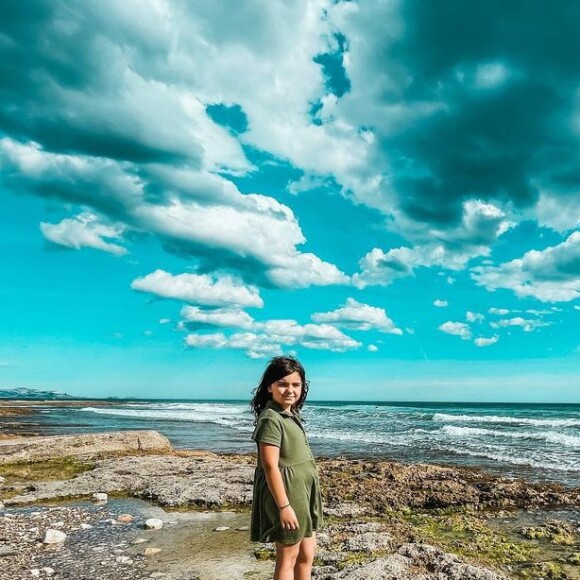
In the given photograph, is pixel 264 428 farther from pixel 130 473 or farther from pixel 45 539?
pixel 130 473

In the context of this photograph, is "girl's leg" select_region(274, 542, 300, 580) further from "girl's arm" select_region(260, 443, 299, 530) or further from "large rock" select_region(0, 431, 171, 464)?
"large rock" select_region(0, 431, 171, 464)

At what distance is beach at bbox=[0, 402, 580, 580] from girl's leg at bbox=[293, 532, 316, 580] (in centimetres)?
90

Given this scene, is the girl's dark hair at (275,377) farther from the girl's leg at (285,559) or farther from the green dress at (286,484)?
the girl's leg at (285,559)

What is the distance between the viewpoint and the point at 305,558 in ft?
12.0

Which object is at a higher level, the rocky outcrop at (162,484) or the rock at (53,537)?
the rocky outcrop at (162,484)

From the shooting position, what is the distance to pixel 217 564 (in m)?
4.94

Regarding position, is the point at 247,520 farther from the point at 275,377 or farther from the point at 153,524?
the point at 275,377

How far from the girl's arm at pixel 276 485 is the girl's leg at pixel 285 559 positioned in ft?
0.66

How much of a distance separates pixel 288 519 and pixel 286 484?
0.75 ft

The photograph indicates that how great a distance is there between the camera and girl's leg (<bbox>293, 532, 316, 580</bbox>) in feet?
11.9

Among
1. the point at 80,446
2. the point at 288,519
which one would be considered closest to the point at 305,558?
the point at 288,519

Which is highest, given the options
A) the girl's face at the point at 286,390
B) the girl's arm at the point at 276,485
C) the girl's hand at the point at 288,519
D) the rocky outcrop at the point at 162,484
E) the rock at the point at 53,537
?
the girl's face at the point at 286,390

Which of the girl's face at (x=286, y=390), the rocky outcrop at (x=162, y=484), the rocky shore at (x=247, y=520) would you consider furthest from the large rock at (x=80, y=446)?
the girl's face at (x=286, y=390)

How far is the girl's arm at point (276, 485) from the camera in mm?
3340
